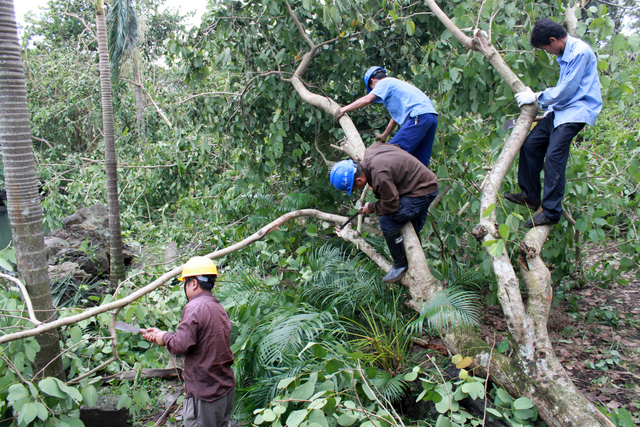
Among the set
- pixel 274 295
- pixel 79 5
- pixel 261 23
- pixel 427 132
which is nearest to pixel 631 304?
pixel 427 132

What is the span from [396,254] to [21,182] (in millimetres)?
3077

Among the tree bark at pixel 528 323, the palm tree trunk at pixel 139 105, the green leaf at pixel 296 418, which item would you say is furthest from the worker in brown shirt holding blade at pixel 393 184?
the palm tree trunk at pixel 139 105

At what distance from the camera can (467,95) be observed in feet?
14.0

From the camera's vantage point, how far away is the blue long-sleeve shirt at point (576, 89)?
2996 mm

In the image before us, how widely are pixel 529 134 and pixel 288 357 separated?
8.84 ft

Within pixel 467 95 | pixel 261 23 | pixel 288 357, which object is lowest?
pixel 288 357

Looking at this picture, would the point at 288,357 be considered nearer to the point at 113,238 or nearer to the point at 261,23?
the point at 261,23

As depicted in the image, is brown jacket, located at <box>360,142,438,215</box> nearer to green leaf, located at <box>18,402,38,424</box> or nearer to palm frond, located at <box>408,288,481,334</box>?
palm frond, located at <box>408,288,481,334</box>

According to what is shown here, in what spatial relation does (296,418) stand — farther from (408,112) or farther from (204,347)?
(408,112)

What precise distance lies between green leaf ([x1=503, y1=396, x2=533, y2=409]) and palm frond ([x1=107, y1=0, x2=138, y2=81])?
13.8 meters

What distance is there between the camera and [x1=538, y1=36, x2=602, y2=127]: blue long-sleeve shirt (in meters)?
3.00

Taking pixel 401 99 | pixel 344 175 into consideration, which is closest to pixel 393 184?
pixel 344 175

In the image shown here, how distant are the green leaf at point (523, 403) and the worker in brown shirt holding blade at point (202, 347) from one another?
1.91m

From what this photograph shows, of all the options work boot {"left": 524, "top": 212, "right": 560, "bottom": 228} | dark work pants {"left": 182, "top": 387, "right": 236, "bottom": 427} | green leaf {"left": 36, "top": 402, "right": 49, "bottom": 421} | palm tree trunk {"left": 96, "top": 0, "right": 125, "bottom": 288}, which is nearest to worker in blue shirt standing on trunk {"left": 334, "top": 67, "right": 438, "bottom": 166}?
work boot {"left": 524, "top": 212, "right": 560, "bottom": 228}
